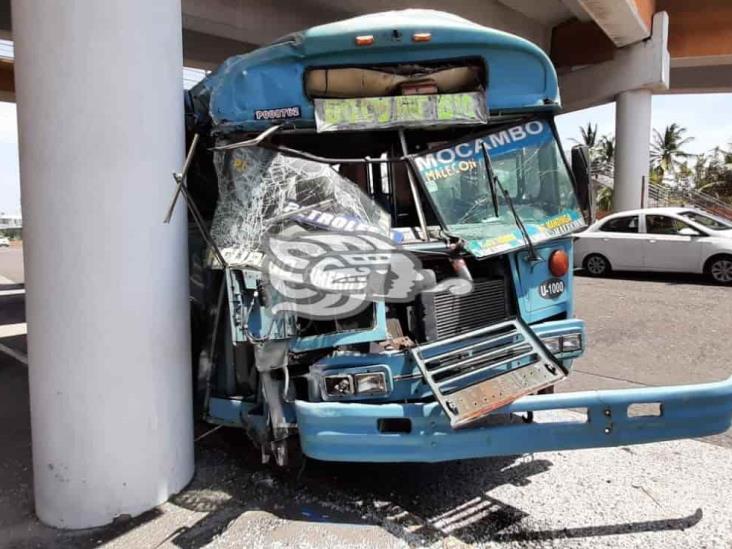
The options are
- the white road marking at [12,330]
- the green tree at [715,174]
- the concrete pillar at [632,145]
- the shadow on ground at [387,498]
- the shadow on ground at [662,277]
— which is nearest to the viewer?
the shadow on ground at [387,498]

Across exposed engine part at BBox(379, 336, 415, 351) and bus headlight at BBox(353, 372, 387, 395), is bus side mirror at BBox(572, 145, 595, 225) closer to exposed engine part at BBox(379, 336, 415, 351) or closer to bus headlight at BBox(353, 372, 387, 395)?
exposed engine part at BBox(379, 336, 415, 351)

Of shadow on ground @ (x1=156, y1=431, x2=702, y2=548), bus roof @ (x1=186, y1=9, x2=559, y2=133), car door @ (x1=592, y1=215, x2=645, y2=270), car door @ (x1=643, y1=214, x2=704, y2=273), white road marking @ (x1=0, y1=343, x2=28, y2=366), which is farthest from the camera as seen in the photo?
car door @ (x1=592, y1=215, x2=645, y2=270)

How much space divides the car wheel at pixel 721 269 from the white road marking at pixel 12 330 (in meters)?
12.6

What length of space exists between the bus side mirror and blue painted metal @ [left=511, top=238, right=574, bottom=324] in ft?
0.81

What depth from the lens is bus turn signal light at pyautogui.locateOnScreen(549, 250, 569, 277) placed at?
4078mm

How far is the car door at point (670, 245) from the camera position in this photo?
38.9ft

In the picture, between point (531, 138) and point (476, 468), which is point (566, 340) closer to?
point (476, 468)

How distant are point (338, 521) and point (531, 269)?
6.79 feet

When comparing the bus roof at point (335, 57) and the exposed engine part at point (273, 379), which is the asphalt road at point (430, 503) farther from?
the bus roof at point (335, 57)

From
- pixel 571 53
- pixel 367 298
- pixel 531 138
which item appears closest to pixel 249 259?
pixel 367 298

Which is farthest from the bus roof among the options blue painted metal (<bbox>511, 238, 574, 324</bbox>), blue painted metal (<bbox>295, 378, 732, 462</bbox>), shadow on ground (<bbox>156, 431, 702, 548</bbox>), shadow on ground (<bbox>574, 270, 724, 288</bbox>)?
shadow on ground (<bbox>574, 270, 724, 288</bbox>)

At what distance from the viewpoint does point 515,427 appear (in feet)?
10.3

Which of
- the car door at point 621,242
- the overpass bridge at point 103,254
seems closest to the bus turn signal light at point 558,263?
the overpass bridge at point 103,254

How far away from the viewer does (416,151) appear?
413cm
